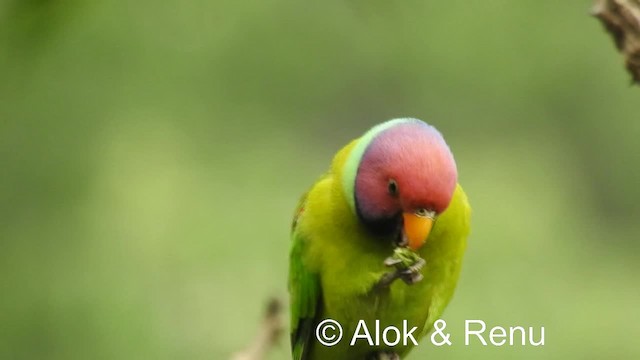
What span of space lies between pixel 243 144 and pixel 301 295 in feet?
1.66

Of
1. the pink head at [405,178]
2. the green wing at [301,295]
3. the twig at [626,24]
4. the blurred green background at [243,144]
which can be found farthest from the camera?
the blurred green background at [243,144]

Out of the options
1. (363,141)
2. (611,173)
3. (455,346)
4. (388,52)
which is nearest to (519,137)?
(611,173)

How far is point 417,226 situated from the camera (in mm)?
1028

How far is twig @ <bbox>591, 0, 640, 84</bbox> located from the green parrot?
0.99 feet

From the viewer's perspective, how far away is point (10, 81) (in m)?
1.66

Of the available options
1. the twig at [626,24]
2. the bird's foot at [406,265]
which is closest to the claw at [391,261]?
the bird's foot at [406,265]

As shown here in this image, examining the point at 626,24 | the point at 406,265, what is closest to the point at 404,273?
the point at 406,265

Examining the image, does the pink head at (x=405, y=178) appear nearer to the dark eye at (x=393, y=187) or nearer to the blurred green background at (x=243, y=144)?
the dark eye at (x=393, y=187)

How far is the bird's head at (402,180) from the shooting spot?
998 millimetres

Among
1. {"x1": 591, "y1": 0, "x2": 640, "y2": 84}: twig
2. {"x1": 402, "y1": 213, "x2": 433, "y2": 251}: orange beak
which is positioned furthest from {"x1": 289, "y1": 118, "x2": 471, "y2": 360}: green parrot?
{"x1": 591, "y1": 0, "x2": 640, "y2": 84}: twig

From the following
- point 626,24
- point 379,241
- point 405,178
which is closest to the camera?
point 626,24

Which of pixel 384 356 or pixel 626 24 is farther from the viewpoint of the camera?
pixel 384 356

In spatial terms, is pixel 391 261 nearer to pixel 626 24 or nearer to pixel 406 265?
pixel 406 265

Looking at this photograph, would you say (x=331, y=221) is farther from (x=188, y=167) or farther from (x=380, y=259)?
(x=188, y=167)
